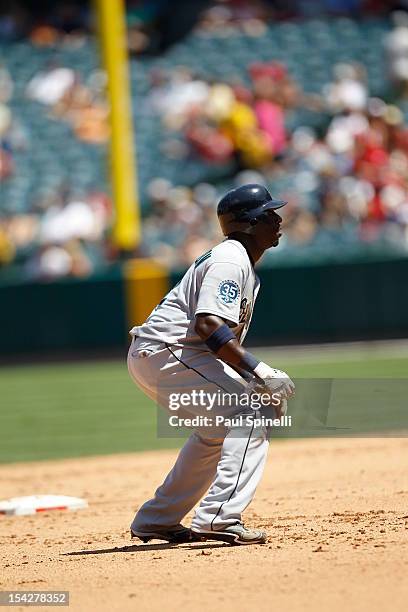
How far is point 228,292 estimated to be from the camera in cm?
500

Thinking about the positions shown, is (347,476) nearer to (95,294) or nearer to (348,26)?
(95,294)

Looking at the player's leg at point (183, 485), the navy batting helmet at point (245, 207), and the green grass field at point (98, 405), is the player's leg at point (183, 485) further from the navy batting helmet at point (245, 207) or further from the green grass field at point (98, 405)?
the green grass field at point (98, 405)

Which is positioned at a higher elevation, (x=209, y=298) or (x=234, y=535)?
(x=209, y=298)

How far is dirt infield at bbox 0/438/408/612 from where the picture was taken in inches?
169

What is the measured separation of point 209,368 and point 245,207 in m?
0.72

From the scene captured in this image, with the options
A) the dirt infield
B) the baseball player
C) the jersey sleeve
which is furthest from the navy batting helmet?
the dirt infield

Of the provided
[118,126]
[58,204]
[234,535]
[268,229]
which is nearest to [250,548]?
[234,535]

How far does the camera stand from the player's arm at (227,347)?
4.93m

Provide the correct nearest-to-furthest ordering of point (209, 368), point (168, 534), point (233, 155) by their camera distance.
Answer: point (209, 368) → point (168, 534) → point (233, 155)

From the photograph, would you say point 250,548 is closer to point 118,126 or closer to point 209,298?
point 209,298

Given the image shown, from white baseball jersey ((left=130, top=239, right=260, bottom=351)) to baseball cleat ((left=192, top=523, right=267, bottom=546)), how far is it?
79 cm

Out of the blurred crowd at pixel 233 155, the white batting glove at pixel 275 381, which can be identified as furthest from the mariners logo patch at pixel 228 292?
the blurred crowd at pixel 233 155

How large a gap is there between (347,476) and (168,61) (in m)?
12.6

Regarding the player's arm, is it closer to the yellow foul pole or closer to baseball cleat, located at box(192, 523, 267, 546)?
baseball cleat, located at box(192, 523, 267, 546)
